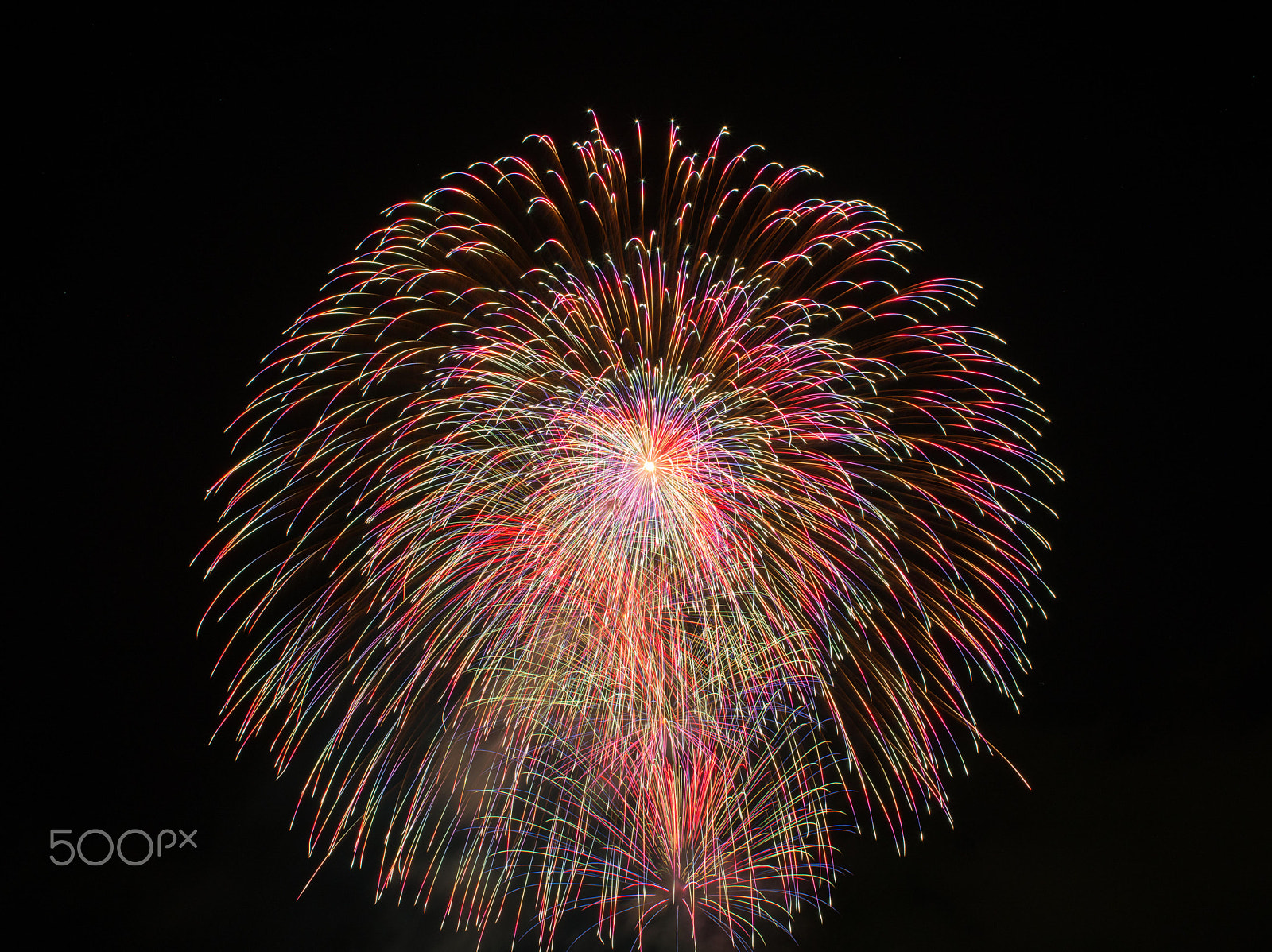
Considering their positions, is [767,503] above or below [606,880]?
above

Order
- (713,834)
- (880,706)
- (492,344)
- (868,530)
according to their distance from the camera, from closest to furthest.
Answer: (492,344)
(868,530)
(880,706)
(713,834)

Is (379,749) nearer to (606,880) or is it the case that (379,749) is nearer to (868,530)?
(606,880)

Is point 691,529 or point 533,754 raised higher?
point 691,529

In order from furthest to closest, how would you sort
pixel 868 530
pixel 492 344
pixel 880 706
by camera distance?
pixel 880 706, pixel 868 530, pixel 492 344

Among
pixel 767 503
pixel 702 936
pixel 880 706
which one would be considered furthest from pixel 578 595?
pixel 702 936

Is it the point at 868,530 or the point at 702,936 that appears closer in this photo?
the point at 868,530

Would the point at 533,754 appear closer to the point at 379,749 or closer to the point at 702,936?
the point at 379,749

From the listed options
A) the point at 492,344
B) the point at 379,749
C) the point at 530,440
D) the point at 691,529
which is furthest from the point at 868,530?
the point at 379,749

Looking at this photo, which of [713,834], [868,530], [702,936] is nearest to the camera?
[868,530]

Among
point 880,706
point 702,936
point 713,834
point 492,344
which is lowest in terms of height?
point 702,936
